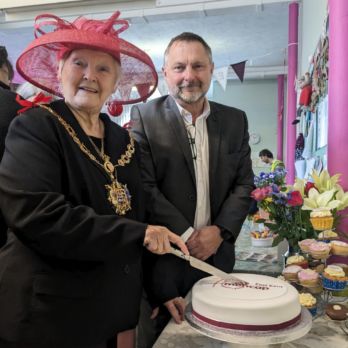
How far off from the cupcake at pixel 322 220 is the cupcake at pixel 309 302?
0.61 feet

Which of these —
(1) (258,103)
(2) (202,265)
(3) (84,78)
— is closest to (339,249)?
(2) (202,265)

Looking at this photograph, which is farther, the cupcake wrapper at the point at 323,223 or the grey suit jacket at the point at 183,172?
the grey suit jacket at the point at 183,172

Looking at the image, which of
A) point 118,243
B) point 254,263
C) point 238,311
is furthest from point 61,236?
point 254,263

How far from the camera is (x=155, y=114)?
1352mm

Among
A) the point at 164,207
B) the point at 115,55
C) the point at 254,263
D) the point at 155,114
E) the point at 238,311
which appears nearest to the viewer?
the point at 238,311

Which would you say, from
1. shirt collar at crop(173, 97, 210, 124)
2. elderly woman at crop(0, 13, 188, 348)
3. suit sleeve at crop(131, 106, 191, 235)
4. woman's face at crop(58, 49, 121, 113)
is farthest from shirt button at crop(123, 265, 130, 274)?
shirt collar at crop(173, 97, 210, 124)

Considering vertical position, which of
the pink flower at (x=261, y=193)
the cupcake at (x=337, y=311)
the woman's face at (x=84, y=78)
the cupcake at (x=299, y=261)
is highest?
the woman's face at (x=84, y=78)

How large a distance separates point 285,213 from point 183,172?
0.34 meters

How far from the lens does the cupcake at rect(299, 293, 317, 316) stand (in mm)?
965

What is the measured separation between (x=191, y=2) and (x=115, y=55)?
3263 mm

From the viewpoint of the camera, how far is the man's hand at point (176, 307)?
102 centimetres

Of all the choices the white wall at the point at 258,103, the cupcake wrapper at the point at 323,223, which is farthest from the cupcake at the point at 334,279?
the white wall at the point at 258,103

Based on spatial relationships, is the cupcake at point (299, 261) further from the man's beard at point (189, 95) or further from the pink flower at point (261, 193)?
the man's beard at point (189, 95)

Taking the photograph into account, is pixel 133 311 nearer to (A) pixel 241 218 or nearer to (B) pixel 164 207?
(B) pixel 164 207
